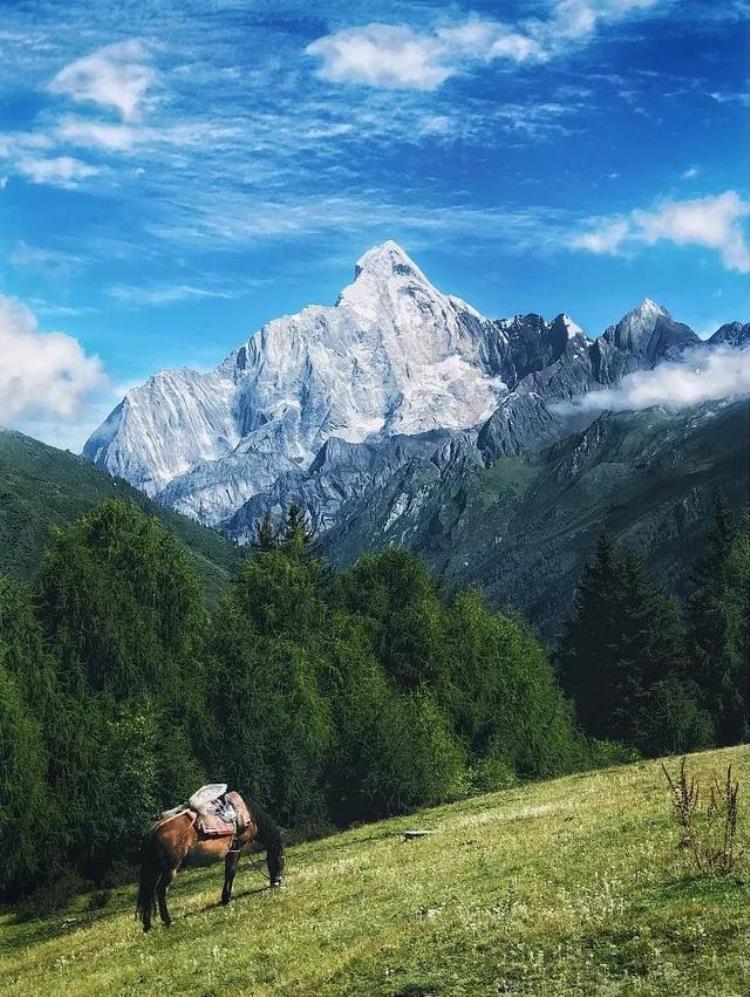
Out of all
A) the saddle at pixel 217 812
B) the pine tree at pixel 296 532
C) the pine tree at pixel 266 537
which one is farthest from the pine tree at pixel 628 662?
the saddle at pixel 217 812

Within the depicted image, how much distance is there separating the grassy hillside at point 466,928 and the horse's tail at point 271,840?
1.73 ft

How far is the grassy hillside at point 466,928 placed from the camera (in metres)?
14.6

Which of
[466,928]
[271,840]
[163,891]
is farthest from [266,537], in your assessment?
[466,928]

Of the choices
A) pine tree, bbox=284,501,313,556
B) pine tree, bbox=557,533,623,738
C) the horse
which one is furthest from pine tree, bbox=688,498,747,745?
the horse

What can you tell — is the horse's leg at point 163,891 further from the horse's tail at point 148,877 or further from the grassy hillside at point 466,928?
the grassy hillside at point 466,928

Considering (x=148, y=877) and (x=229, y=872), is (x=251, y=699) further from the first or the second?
(x=148, y=877)

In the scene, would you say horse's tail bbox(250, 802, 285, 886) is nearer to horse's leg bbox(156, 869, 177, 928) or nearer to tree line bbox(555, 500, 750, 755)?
horse's leg bbox(156, 869, 177, 928)

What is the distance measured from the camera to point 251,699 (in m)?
57.4

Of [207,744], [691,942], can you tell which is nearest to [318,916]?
[691,942]

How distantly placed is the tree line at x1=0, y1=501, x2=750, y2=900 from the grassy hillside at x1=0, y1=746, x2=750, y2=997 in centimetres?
1618

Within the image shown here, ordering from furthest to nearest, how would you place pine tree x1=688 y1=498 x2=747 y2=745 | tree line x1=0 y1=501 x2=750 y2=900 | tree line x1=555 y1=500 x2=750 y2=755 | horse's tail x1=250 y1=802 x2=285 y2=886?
pine tree x1=688 y1=498 x2=747 y2=745
tree line x1=555 y1=500 x2=750 y2=755
tree line x1=0 y1=501 x2=750 y2=900
horse's tail x1=250 y1=802 x2=285 y2=886

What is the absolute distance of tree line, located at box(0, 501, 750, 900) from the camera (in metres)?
48.5

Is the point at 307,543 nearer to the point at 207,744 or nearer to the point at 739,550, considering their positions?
the point at 207,744

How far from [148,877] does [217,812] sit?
91.3 inches
